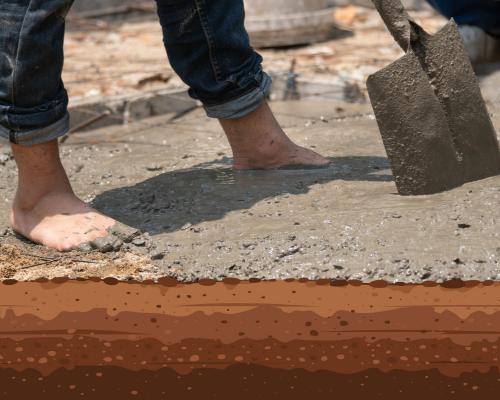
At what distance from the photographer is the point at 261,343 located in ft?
5.92

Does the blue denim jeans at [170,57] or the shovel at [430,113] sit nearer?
the blue denim jeans at [170,57]

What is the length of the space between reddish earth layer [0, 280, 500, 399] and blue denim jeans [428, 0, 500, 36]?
2.76m

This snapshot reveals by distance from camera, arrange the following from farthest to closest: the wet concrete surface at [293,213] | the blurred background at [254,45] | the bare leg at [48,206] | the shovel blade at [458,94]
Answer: the blurred background at [254,45] → the shovel blade at [458,94] → the bare leg at [48,206] → the wet concrete surface at [293,213]

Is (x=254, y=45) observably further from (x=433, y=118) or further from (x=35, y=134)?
(x=35, y=134)

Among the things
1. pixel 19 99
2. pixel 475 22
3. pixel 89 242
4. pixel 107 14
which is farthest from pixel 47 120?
pixel 107 14

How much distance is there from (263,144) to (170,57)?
370mm

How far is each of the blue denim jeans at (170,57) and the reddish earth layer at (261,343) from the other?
0.64 m

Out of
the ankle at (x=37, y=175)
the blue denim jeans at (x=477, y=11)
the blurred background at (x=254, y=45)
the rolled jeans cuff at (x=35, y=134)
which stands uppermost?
the rolled jeans cuff at (x=35, y=134)

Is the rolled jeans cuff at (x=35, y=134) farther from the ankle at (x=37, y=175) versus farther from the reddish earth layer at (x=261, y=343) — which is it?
the reddish earth layer at (x=261, y=343)

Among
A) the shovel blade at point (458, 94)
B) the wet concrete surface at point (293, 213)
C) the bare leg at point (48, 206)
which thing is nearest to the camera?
the wet concrete surface at point (293, 213)

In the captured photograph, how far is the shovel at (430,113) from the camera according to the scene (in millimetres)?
2469

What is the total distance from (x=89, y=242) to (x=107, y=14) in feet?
14.8

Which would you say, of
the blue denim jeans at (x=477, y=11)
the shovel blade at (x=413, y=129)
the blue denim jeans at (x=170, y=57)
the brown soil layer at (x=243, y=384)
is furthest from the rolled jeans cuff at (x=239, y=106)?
the blue denim jeans at (x=477, y=11)

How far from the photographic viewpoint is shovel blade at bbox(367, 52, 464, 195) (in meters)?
2.46
